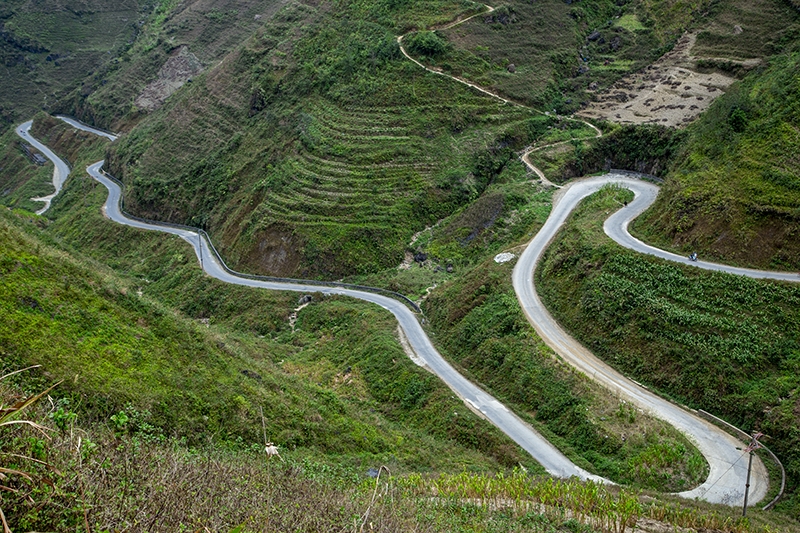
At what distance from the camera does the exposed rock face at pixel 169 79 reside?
8844cm

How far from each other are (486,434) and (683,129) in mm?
34410

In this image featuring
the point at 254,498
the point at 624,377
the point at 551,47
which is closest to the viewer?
the point at 254,498

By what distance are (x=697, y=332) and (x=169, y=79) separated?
8658 centimetres

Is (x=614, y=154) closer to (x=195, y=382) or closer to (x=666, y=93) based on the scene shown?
(x=666, y=93)

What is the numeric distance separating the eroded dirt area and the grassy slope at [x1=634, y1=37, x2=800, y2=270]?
12801mm

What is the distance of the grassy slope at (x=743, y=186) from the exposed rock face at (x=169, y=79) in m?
76.1

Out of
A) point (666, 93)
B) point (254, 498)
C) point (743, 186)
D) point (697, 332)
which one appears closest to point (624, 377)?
point (697, 332)

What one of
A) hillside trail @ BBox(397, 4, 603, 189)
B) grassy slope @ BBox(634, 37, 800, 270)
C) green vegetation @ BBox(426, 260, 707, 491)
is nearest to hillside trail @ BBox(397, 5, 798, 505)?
green vegetation @ BBox(426, 260, 707, 491)

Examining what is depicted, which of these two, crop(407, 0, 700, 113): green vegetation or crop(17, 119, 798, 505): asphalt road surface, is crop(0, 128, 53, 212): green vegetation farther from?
crop(407, 0, 700, 113): green vegetation

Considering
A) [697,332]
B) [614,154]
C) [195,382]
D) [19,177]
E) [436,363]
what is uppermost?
[195,382]

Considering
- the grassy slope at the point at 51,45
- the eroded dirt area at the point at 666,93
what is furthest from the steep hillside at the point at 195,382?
the grassy slope at the point at 51,45

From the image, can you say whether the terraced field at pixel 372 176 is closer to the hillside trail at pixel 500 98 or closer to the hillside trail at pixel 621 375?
the hillside trail at pixel 500 98

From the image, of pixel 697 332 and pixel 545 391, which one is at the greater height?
pixel 697 332

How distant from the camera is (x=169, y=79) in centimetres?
8975
